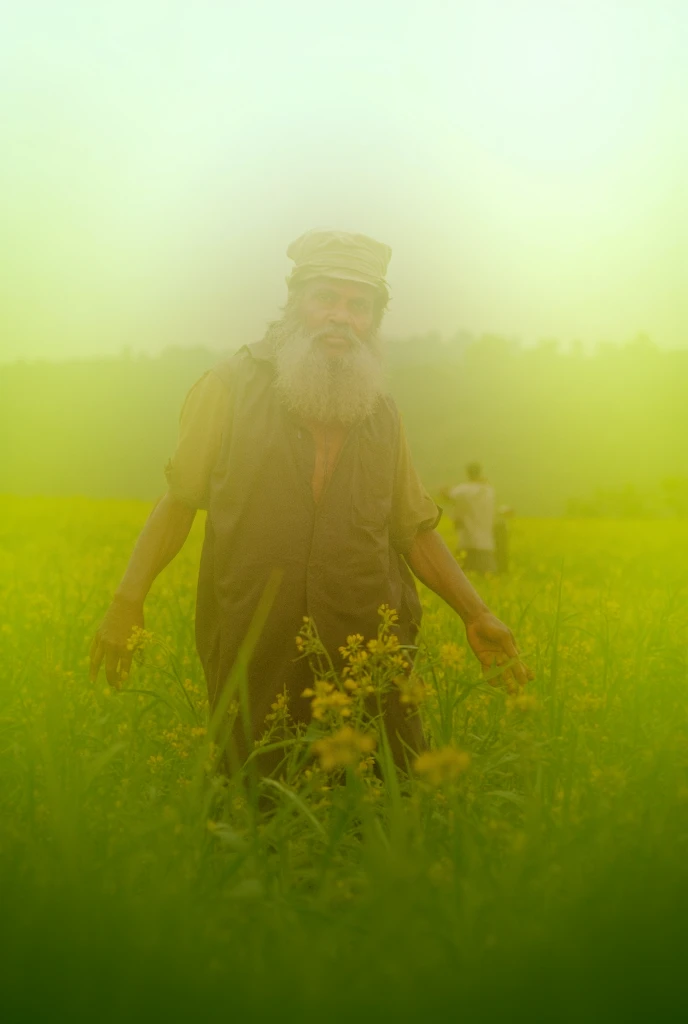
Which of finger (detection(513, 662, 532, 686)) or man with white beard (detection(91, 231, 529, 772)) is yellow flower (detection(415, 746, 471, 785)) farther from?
finger (detection(513, 662, 532, 686))

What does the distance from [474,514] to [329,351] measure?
7.77 metres

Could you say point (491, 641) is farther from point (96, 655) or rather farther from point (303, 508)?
point (96, 655)

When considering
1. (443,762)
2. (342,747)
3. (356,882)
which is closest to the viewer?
(443,762)

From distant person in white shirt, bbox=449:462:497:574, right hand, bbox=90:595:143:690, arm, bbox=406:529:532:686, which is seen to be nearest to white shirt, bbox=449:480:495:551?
distant person in white shirt, bbox=449:462:497:574

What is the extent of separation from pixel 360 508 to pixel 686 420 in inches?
939

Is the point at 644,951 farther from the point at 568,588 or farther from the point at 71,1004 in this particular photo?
the point at 568,588

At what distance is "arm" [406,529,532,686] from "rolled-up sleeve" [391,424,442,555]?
0.04 metres

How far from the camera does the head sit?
327 cm

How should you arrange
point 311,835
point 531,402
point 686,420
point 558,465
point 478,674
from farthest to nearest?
point 531,402, point 558,465, point 686,420, point 478,674, point 311,835

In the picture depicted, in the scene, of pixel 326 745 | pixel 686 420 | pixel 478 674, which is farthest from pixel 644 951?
pixel 686 420

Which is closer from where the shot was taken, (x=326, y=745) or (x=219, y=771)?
(x=326, y=745)

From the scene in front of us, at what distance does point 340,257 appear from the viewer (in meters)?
3.38

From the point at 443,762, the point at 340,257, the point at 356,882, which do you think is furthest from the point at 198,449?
the point at 443,762

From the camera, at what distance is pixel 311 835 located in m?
2.37
